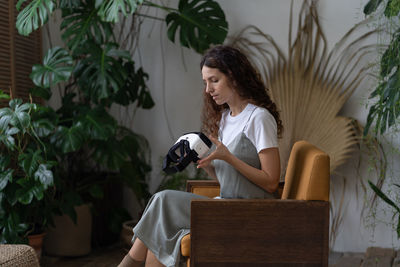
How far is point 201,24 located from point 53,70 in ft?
3.59

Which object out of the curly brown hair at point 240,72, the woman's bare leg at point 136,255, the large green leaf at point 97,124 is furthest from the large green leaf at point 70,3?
the woman's bare leg at point 136,255

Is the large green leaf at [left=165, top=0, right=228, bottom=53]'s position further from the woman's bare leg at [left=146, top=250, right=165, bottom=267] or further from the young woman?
the woman's bare leg at [left=146, top=250, right=165, bottom=267]

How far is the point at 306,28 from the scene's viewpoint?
3404mm

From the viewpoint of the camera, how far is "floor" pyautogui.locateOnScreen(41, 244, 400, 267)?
3.02 meters

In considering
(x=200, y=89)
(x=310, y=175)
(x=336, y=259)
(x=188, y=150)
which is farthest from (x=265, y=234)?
(x=200, y=89)

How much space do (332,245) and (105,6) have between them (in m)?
2.37

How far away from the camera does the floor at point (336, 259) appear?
3016mm

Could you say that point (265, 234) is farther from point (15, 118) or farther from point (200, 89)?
point (200, 89)

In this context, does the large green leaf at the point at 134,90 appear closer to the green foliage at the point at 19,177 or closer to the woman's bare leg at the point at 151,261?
the green foliage at the point at 19,177

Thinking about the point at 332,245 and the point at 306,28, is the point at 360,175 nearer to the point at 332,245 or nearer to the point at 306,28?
the point at 332,245

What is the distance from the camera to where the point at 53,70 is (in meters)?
2.87

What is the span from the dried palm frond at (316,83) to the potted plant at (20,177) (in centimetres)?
162

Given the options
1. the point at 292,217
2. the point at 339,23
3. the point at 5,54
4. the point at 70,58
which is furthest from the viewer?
the point at 339,23

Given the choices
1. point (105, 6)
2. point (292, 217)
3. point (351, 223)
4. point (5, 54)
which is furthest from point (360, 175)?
point (5, 54)
